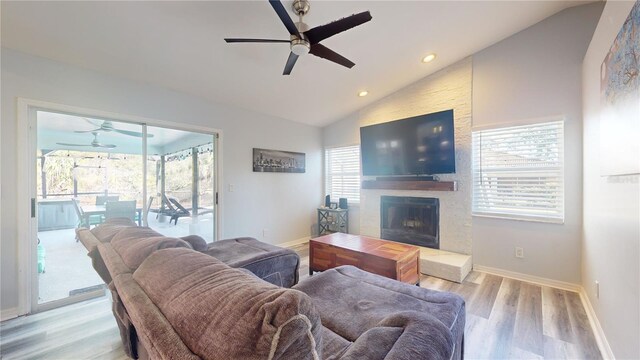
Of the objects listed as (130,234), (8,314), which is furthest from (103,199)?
(130,234)

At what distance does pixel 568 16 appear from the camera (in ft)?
9.17

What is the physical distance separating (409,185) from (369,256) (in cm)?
174

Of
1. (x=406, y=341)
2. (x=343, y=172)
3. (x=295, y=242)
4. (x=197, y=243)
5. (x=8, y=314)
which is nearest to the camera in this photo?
(x=406, y=341)

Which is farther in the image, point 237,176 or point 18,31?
point 237,176

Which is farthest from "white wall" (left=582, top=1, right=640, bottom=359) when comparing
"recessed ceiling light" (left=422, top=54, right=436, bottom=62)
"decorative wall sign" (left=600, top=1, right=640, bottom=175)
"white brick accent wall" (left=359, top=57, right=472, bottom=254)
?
"recessed ceiling light" (left=422, top=54, right=436, bottom=62)

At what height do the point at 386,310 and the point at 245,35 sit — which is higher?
the point at 245,35

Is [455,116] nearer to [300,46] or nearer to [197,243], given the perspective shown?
[300,46]

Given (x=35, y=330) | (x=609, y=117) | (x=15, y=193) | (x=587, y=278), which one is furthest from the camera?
(x=587, y=278)

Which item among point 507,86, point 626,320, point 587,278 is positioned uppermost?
point 507,86

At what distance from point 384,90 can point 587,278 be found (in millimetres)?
3388

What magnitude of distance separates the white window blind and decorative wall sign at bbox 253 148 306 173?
2.94m

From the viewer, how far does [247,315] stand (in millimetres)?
634

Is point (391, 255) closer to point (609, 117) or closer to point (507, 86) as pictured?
point (609, 117)

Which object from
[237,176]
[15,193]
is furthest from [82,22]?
[237,176]
